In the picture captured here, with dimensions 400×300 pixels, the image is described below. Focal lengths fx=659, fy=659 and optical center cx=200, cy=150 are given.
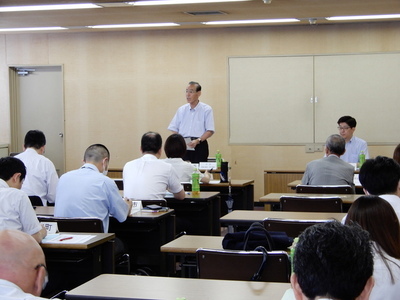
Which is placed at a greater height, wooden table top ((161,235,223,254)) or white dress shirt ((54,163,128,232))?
white dress shirt ((54,163,128,232))

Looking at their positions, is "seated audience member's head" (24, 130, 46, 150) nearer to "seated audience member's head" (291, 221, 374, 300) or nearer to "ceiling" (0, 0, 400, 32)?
"ceiling" (0, 0, 400, 32)

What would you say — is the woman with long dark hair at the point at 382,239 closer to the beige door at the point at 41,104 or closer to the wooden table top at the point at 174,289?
A: the wooden table top at the point at 174,289

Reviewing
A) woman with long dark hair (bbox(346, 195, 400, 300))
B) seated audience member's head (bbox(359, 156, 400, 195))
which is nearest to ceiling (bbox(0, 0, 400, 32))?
seated audience member's head (bbox(359, 156, 400, 195))

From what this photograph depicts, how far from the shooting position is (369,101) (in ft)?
35.7

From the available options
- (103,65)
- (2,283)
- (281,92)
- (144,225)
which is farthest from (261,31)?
(2,283)

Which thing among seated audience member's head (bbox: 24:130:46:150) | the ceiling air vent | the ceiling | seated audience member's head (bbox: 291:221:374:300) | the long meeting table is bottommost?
the long meeting table

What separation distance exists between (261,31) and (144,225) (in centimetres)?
645

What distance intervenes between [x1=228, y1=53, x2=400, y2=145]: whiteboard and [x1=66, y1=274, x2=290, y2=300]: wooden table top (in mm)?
8279

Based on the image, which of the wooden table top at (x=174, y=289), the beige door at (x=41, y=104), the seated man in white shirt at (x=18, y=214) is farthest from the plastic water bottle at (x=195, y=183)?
the beige door at (x=41, y=104)

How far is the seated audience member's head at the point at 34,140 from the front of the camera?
7055mm

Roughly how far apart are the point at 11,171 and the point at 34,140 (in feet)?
7.83

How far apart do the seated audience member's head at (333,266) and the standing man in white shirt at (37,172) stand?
5.60m

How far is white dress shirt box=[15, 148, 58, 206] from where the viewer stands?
6.93 m

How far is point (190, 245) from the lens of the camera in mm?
3965
